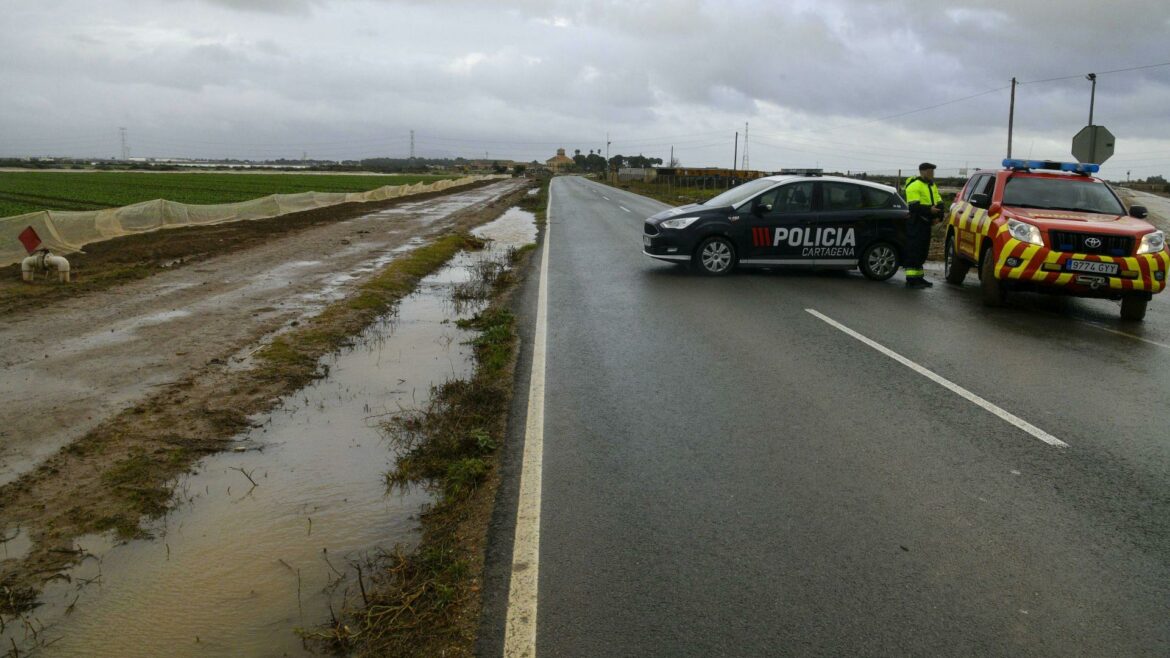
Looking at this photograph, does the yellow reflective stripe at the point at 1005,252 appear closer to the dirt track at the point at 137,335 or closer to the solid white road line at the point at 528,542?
the solid white road line at the point at 528,542

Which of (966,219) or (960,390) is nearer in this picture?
(960,390)

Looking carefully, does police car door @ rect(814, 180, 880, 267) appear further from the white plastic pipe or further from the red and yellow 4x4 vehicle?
the white plastic pipe

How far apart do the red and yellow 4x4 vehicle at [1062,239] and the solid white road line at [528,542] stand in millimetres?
6773

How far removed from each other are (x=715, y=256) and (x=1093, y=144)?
13670mm

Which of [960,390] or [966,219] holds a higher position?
[966,219]

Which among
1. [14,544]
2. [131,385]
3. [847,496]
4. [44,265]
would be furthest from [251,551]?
[44,265]

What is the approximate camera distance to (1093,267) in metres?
10.2

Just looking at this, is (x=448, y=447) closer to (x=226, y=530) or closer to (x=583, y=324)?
(x=226, y=530)

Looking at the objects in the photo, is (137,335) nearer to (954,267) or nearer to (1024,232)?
(1024,232)

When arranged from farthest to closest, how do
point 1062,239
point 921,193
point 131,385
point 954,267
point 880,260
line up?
1. point 880,260
2. point 954,267
3. point 921,193
4. point 1062,239
5. point 131,385

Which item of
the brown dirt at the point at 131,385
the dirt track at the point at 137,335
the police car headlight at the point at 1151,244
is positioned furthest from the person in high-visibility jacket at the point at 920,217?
the dirt track at the point at 137,335

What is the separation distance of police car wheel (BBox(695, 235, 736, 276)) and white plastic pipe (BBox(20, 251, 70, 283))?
973 centimetres

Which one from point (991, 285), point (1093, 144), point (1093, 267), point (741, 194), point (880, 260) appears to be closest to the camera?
point (1093, 267)

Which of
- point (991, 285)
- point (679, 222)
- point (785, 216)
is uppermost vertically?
point (785, 216)
